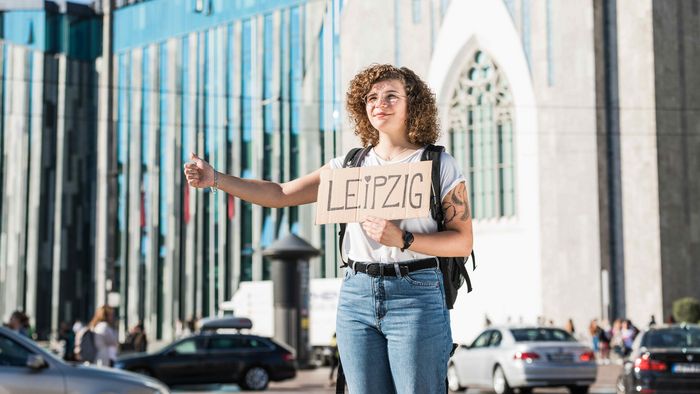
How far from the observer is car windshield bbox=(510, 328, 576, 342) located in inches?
853

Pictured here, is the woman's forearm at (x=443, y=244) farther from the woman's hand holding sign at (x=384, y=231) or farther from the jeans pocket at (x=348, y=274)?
the jeans pocket at (x=348, y=274)

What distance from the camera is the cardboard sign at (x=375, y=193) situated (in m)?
3.92

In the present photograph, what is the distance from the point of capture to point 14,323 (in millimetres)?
19469

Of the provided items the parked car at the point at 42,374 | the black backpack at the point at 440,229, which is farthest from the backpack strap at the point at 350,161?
the parked car at the point at 42,374

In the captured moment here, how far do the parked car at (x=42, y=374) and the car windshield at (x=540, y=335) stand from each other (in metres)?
11.3

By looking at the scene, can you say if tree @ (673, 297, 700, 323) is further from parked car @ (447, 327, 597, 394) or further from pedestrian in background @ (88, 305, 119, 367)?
pedestrian in background @ (88, 305, 119, 367)

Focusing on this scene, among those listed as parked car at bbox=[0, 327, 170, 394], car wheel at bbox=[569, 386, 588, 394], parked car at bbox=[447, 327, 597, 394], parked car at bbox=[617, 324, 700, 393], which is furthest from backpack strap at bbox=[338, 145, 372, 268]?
car wheel at bbox=[569, 386, 588, 394]

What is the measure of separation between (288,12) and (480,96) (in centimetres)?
1396

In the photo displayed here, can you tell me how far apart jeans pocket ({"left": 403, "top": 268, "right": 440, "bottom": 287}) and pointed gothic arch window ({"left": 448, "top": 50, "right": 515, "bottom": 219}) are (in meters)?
46.1

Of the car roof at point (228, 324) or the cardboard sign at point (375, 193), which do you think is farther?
the car roof at point (228, 324)

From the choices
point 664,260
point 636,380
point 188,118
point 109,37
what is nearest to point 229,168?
point 188,118

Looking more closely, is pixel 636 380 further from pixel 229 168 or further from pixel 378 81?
pixel 229 168

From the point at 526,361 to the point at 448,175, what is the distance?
17107 millimetres

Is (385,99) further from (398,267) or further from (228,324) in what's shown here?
(228,324)
